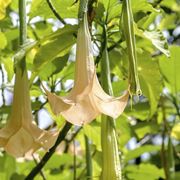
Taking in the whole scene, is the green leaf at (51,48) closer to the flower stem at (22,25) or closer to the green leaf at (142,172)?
the flower stem at (22,25)

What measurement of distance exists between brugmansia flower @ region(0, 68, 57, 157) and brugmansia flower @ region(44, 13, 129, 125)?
0.27 ft

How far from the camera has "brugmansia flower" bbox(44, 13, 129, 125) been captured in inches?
28.3

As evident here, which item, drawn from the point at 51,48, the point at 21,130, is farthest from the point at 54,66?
the point at 21,130

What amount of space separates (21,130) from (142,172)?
898mm

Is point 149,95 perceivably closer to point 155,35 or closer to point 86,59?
point 155,35

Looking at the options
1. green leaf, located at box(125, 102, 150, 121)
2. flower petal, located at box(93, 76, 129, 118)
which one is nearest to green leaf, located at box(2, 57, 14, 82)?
green leaf, located at box(125, 102, 150, 121)

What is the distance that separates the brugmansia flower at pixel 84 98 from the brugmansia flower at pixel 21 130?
0.08 metres

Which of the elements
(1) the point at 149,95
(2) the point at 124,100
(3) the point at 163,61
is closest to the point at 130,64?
(2) the point at 124,100

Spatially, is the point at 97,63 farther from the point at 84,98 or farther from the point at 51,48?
the point at 84,98

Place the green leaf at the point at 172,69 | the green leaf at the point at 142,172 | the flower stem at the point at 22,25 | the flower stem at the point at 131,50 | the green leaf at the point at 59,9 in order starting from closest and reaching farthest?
the flower stem at the point at 131,50 → the flower stem at the point at 22,25 → the green leaf at the point at 59,9 → the green leaf at the point at 172,69 → the green leaf at the point at 142,172

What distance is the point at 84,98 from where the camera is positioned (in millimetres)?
721

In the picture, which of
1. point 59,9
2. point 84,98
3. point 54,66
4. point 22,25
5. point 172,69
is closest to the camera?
point 84,98

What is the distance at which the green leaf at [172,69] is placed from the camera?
1.40 metres

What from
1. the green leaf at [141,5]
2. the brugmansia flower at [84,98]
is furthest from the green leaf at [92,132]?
the brugmansia flower at [84,98]
